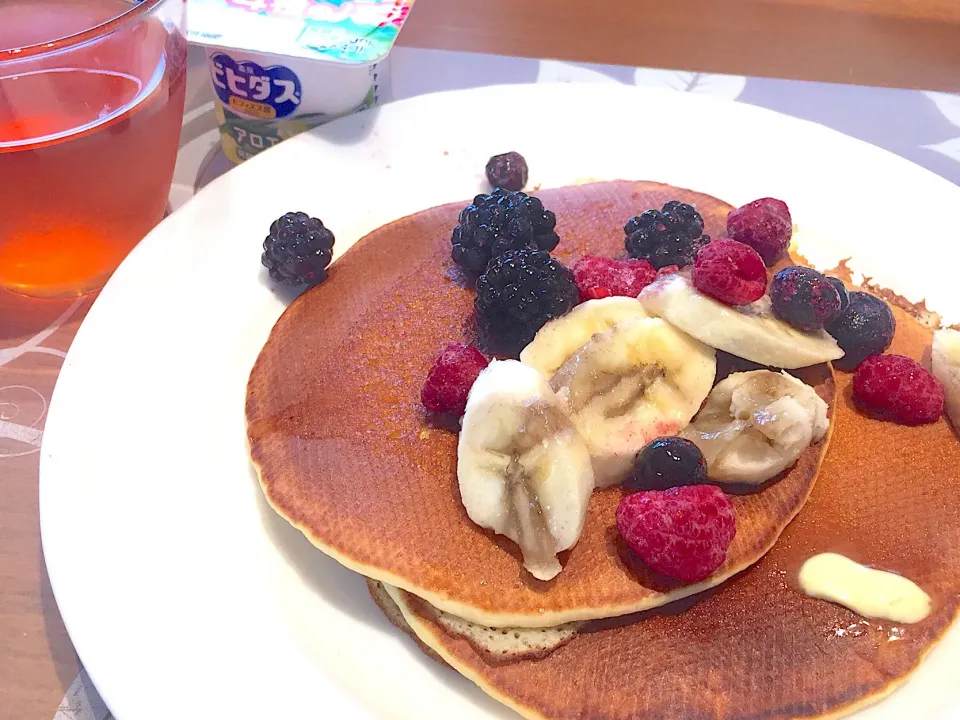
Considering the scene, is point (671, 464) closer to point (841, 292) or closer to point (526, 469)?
point (526, 469)

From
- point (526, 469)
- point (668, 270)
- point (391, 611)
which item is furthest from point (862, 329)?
point (391, 611)

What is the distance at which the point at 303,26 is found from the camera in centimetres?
183

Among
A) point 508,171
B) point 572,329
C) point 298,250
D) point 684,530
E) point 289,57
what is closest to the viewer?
point 684,530

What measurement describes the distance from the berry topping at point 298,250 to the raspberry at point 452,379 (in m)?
0.42

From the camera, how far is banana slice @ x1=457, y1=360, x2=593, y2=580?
118cm

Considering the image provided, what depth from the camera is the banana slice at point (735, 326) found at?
133 centimetres

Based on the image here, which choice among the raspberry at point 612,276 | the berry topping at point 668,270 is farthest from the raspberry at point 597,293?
the berry topping at point 668,270

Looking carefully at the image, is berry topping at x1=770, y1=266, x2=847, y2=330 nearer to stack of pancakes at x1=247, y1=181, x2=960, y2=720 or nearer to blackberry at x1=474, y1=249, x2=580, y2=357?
stack of pancakes at x1=247, y1=181, x2=960, y2=720

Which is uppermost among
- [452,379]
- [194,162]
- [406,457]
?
[452,379]

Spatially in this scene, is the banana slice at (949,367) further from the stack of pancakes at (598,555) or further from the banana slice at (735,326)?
the banana slice at (735,326)

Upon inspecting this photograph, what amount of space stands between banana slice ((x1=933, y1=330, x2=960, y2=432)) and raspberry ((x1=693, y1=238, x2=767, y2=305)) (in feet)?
1.28

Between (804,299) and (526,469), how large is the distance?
1.92 feet

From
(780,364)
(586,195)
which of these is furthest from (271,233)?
(780,364)

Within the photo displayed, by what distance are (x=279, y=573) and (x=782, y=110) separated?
6.71 ft
